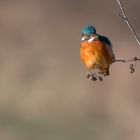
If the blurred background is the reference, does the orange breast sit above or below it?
below

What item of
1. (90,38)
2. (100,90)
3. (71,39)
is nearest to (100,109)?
(100,90)

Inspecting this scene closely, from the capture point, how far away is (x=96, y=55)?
5.49 metres

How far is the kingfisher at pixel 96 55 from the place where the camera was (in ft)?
18.0

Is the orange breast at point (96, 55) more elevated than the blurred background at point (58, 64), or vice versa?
the blurred background at point (58, 64)

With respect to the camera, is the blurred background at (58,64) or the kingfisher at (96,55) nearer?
the kingfisher at (96,55)

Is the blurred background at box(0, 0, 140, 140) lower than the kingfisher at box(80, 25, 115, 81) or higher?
higher

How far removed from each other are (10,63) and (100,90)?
2.58 m

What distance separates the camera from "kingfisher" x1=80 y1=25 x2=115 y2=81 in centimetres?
549

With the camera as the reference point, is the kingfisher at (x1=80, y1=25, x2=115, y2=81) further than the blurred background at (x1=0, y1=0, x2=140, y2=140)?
No

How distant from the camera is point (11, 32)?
22953 millimetres

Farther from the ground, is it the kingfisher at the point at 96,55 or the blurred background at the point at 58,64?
the blurred background at the point at 58,64

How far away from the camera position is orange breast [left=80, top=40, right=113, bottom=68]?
5483 millimetres

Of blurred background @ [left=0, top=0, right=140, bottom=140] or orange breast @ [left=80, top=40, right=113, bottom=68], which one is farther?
blurred background @ [left=0, top=0, right=140, bottom=140]

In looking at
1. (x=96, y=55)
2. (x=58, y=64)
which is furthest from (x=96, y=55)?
(x=58, y=64)
